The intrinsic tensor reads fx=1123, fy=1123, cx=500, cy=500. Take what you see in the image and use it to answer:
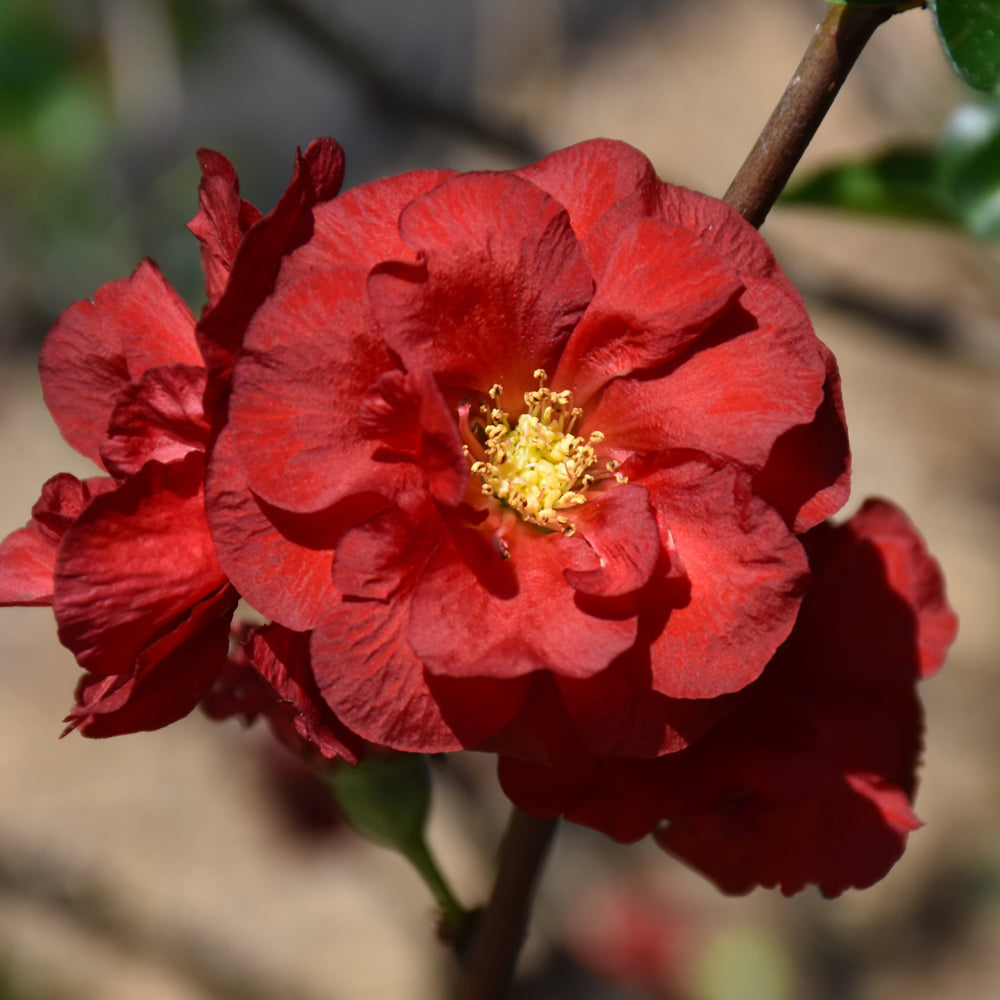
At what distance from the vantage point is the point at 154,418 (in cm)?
65

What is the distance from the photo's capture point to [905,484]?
123 inches

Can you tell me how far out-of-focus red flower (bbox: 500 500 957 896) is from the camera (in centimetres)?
76

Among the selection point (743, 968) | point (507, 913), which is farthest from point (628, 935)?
point (507, 913)

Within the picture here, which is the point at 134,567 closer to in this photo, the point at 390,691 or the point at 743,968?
the point at 390,691

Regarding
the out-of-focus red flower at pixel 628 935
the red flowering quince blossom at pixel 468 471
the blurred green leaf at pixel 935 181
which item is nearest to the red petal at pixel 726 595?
the red flowering quince blossom at pixel 468 471

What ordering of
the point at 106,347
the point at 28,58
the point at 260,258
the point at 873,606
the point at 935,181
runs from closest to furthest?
the point at 260,258, the point at 106,347, the point at 873,606, the point at 935,181, the point at 28,58

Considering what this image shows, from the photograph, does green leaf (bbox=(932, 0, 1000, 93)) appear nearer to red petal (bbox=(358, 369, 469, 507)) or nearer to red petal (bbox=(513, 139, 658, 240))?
red petal (bbox=(513, 139, 658, 240))

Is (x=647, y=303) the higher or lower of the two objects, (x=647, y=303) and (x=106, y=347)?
the higher

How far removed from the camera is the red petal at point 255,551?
24.5 inches

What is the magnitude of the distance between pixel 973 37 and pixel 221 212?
434 millimetres

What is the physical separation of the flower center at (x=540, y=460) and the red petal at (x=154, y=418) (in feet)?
0.67

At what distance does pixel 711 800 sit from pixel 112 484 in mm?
436

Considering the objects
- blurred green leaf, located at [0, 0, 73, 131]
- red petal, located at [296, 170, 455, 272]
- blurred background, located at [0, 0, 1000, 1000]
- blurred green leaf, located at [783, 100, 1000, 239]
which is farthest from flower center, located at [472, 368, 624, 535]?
blurred green leaf, located at [0, 0, 73, 131]

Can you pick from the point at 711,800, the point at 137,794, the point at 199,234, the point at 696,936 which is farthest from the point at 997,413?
the point at 199,234
